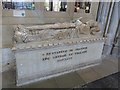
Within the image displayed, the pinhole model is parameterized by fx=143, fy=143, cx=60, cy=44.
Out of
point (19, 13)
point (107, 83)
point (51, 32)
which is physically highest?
point (19, 13)

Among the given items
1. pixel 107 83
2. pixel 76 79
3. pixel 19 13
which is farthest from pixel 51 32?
pixel 107 83

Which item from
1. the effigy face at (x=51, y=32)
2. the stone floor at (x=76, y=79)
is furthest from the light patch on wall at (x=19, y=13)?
the stone floor at (x=76, y=79)

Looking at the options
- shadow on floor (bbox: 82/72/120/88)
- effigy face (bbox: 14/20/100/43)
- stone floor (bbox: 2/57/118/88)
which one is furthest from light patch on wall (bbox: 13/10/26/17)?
shadow on floor (bbox: 82/72/120/88)

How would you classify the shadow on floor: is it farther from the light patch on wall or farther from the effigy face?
the light patch on wall

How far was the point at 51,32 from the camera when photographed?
1866mm

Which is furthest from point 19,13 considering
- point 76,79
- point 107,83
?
point 107,83

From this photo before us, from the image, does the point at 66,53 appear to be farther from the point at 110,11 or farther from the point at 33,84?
the point at 110,11

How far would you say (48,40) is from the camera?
1851mm

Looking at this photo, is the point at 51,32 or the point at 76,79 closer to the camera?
the point at 51,32

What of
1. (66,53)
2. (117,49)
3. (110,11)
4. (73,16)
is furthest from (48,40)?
(117,49)

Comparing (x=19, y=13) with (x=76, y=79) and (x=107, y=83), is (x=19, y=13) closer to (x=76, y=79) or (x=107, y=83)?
(x=76, y=79)

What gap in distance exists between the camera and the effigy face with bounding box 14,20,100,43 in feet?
5.53

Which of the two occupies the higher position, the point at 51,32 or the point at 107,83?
the point at 51,32

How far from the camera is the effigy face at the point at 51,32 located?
5.53ft
